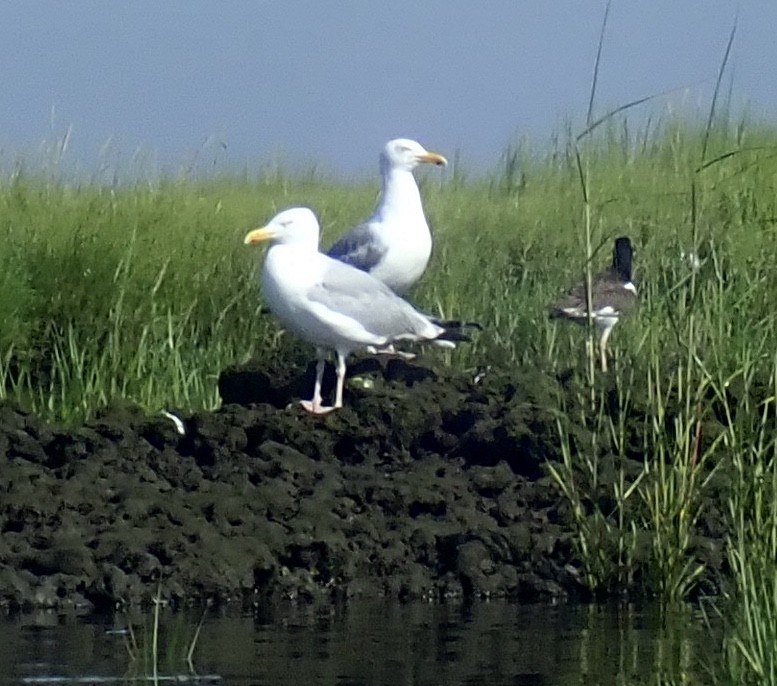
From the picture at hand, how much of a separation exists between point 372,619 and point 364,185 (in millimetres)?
15063

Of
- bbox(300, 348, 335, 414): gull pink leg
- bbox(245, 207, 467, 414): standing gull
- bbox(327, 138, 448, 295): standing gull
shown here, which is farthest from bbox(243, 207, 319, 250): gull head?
bbox(327, 138, 448, 295): standing gull

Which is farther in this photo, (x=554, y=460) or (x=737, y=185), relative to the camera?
(x=737, y=185)

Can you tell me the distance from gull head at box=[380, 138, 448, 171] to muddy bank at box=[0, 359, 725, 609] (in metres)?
2.99

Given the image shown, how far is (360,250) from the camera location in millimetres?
14836

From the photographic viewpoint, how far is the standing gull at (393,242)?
1470cm

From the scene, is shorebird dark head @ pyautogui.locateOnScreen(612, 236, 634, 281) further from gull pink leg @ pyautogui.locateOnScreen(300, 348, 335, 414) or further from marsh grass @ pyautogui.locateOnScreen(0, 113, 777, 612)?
gull pink leg @ pyautogui.locateOnScreen(300, 348, 335, 414)

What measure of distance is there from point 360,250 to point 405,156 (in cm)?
128

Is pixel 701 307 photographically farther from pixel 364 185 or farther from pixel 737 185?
pixel 364 185

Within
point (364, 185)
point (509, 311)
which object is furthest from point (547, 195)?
point (509, 311)

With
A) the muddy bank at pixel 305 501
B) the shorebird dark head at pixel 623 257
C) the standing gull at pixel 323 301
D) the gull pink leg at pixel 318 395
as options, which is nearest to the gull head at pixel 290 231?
the standing gull at pixel 323 301

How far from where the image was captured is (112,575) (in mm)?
9852

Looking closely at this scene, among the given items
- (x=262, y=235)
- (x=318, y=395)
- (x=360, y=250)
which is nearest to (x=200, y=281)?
(x=360, y=250)

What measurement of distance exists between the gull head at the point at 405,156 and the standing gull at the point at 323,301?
248 cm

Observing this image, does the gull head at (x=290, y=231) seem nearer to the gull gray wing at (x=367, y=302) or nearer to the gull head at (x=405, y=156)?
the gull gray wing at (x=367, y=302)
